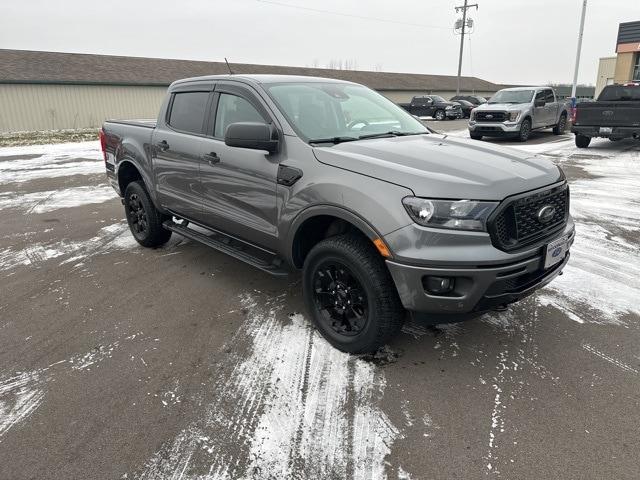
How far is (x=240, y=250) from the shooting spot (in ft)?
13.7

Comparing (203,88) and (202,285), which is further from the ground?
(203,88)

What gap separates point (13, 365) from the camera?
326 cm

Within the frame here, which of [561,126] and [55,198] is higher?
[561,126]

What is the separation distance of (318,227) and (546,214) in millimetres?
1525

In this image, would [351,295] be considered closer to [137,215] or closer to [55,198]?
[137,215]

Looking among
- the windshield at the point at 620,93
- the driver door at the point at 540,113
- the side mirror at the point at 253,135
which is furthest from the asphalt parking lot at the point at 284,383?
the driver door at the point at 540,113

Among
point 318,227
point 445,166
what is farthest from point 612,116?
point 318,227

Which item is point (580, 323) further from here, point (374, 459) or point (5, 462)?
Result: point (5, 462)

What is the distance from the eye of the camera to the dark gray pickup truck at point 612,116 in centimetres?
1195

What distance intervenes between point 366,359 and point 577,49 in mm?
28552

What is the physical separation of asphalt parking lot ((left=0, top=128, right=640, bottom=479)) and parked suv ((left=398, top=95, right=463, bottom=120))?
2694 cm

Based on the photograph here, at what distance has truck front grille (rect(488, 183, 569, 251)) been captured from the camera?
273 cm

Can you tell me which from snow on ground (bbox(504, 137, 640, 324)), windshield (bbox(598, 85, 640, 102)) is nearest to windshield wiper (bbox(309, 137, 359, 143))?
snow on ground (bbox(504, 137, 640, 324))

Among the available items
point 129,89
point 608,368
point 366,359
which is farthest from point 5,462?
point 129,89
